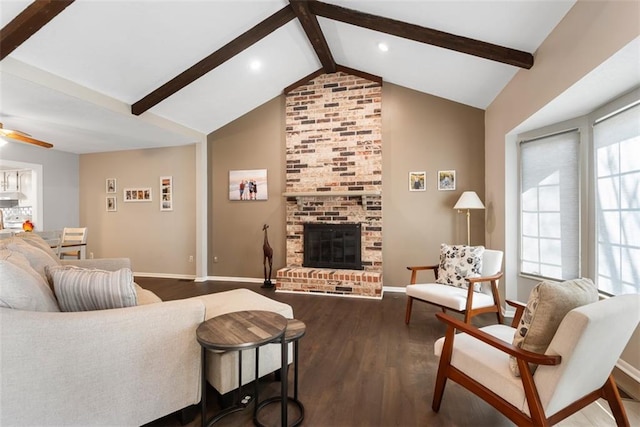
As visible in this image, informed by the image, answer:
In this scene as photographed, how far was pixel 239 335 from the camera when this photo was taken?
1.47 meters

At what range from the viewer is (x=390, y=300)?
4.07 meters

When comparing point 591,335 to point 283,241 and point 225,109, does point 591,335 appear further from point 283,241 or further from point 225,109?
point 225,109

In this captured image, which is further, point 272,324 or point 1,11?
point 1,11

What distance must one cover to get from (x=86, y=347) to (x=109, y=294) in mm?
293

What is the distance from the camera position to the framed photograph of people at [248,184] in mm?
5039

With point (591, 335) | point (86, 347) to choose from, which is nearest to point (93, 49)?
point (86, 347)

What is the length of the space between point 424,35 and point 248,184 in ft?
11.3

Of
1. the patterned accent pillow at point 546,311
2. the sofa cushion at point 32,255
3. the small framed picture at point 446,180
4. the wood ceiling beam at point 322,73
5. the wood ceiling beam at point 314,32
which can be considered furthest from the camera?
the wood ceiling beam at point 322,73

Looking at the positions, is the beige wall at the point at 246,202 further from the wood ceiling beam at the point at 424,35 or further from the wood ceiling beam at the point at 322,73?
the wood ceiling beam at the point at 424,35

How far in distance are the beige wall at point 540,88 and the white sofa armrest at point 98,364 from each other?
303cm

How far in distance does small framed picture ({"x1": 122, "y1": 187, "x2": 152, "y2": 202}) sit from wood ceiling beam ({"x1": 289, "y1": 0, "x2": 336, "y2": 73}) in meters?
4.16

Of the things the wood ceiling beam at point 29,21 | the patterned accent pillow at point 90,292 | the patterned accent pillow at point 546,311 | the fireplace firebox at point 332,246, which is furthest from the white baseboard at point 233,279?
the patterned accent pillow at point 546,311

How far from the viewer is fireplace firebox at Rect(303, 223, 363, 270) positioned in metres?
4.58

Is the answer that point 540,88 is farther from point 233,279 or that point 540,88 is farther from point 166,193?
point 166,193
